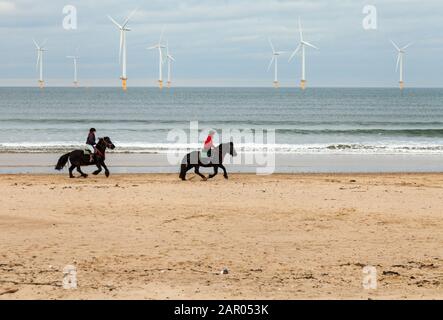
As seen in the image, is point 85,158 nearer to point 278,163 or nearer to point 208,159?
point 208,159

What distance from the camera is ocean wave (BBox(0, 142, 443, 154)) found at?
131 ft

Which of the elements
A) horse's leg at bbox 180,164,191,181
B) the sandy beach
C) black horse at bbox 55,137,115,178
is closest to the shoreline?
black horse at bbox 55,137,115,178

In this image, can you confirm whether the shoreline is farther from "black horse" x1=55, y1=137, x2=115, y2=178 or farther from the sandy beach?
the sandy beach

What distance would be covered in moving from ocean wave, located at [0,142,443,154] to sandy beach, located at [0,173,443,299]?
53.4 feet

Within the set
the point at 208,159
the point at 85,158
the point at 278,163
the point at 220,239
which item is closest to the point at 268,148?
the point at 278,163

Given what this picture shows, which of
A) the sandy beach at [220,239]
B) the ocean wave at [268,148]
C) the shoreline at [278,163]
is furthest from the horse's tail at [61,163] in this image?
the ocean wave at [268,148]

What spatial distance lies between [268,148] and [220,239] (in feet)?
91.3

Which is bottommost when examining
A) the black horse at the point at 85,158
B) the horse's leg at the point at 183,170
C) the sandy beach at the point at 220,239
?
the sandy beach at the point at 220,239

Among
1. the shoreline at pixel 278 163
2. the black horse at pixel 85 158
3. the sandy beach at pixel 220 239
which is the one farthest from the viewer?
the shoreline at pixel 278 163

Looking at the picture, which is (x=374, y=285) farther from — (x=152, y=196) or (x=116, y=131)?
(x=116, y=131)

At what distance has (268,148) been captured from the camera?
138 ft

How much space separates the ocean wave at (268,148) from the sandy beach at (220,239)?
1626 cm

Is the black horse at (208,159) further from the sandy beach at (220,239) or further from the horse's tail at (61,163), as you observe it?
the horse's tail at (61,163)

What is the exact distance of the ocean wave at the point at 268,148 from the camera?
40.0m
